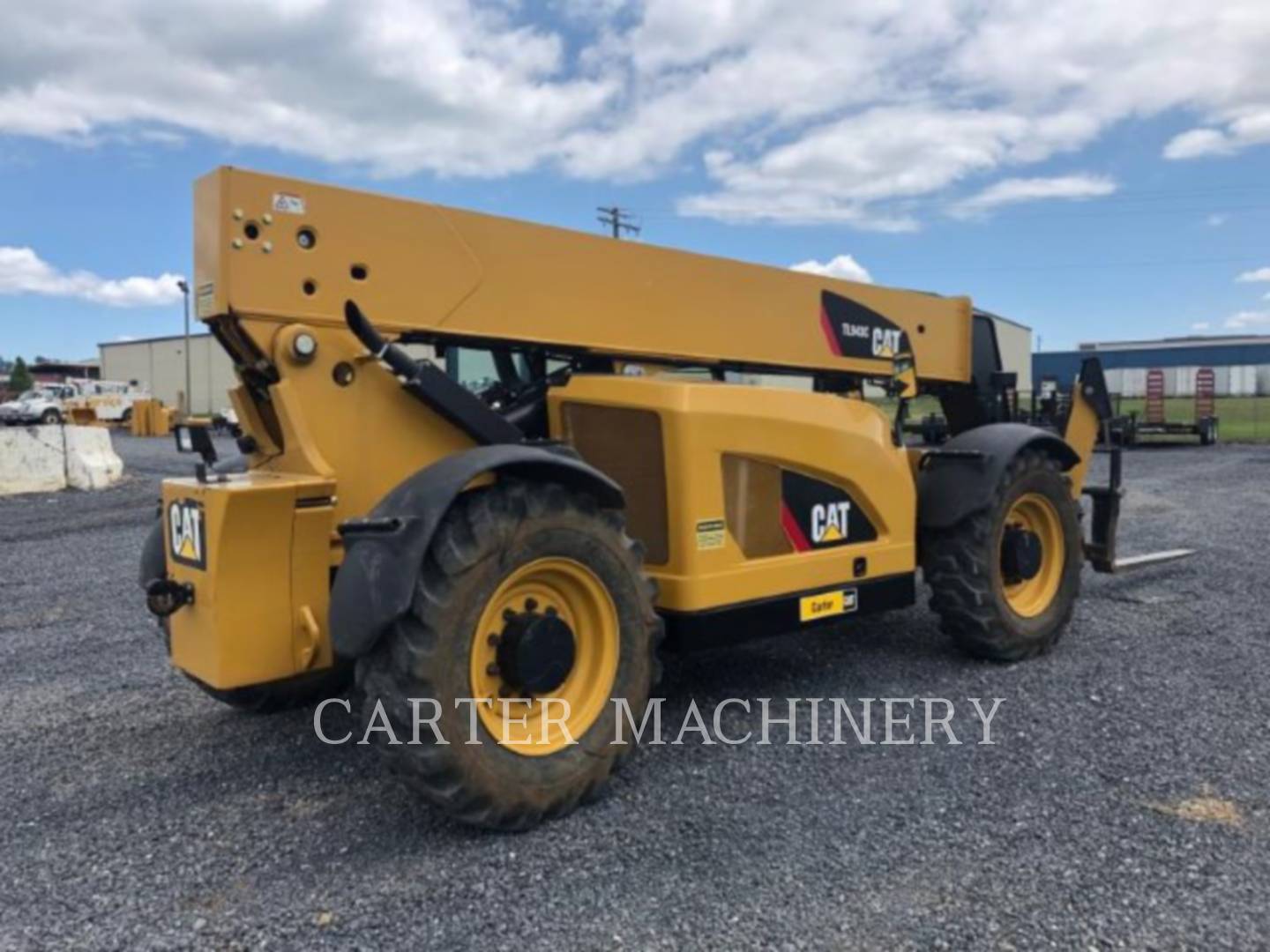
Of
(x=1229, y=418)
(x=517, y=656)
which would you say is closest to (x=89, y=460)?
(x=517, y=656)

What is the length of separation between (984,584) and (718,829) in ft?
8.52

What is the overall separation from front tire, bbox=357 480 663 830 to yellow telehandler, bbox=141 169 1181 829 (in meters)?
0.01

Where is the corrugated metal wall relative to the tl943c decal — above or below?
above

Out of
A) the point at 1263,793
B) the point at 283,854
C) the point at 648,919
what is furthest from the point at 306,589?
the point at 1263,793

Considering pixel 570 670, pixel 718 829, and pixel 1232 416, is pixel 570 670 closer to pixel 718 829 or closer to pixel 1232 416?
pixel 718 829

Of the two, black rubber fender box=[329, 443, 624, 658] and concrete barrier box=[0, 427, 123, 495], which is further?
concrete barrier box=[0, 427, 123, 495]

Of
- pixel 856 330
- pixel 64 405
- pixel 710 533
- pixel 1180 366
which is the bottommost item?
pixel 710 533

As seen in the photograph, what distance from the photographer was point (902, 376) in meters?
6.18

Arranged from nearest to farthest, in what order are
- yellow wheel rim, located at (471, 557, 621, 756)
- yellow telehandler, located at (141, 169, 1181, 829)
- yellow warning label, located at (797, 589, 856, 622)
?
yellow telehandler, located at (141, 169, 1181, 829) < yellow wheel rim, located at (471, 557, 621, 756) < yellow warning label, located at (797, 589, 856, 622)

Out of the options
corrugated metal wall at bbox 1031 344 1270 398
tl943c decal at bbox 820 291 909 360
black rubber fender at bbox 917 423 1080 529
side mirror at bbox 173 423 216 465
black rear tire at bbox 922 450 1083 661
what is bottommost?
black rear tire at bbox 922 450 1083 661

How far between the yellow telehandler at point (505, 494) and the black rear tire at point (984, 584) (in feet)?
0.06

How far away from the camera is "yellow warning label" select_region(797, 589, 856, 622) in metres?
4.84

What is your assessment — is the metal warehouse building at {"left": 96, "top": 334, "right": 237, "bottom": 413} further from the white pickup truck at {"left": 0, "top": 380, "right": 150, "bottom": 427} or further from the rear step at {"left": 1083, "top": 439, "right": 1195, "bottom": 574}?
the rear step at {"left": 1083, "top": 439, "right": 1195, "bottom": 574}

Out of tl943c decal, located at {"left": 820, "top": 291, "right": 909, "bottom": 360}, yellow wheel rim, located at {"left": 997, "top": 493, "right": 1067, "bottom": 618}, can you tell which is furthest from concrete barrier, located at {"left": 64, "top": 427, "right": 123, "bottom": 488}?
yellow wheel rim, located at {"left": 997, "top": 493, "right": 1067, "bottom": 618}
